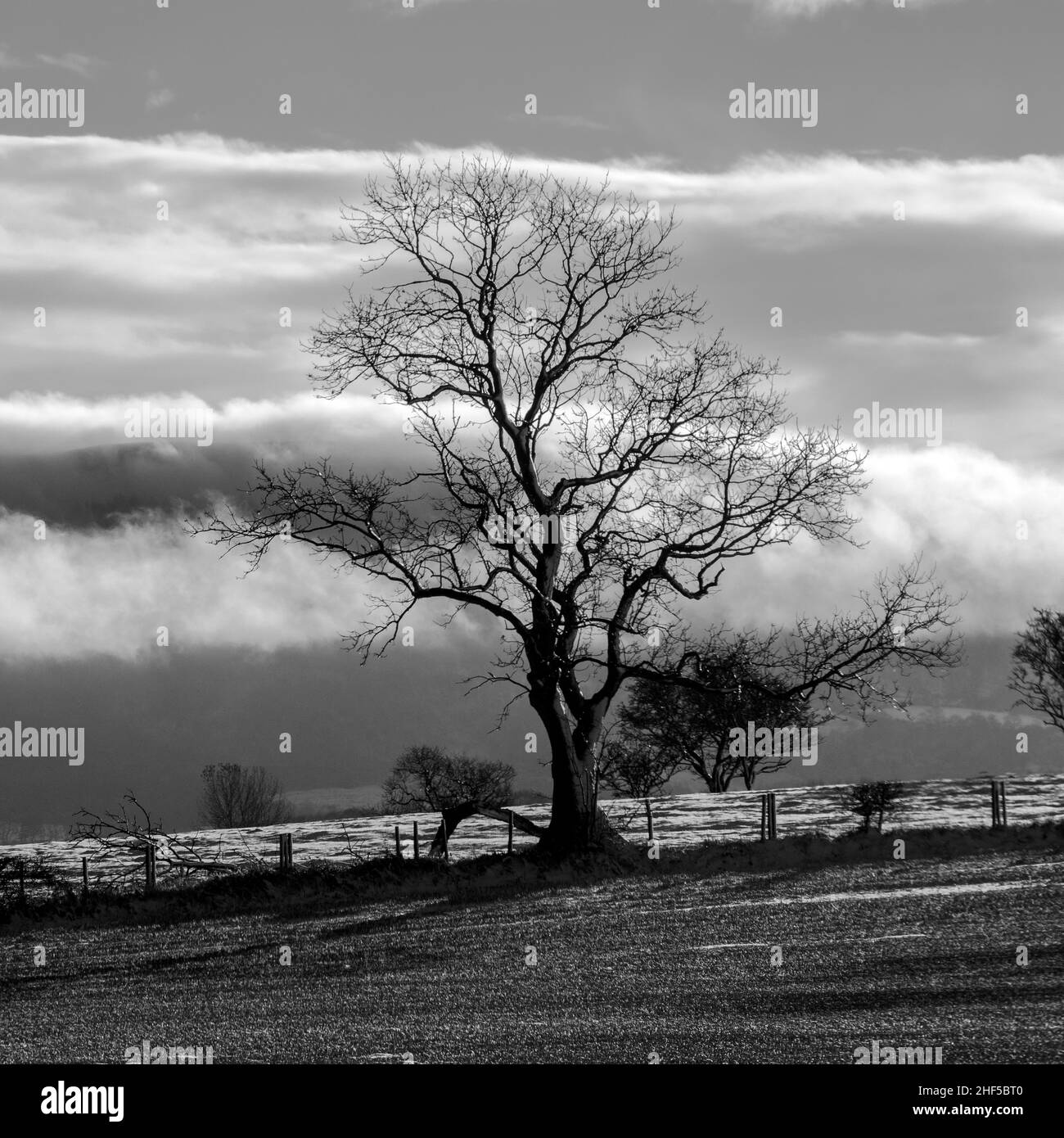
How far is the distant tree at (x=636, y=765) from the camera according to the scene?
2894 inches

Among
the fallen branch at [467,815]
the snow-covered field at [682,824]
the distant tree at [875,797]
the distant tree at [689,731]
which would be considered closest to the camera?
the fallen branch at [467,815]

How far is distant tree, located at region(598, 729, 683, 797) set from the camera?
73500mm

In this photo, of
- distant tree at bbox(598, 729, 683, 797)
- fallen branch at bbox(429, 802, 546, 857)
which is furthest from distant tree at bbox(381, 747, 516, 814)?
fallen branch at bbox(429, 802, 546, 857)

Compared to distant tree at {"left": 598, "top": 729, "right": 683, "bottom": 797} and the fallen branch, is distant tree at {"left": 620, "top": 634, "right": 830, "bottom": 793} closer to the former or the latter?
distant tree at {"left": 598, "top": 729, "right": 683, "bottom": 797}

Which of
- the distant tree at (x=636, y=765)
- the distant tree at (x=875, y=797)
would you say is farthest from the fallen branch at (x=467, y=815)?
the distant tree at (x=636, y=765)

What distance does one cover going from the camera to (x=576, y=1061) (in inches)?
348

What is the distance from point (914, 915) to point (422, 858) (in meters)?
11.8

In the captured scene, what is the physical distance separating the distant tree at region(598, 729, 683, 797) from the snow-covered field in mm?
9071

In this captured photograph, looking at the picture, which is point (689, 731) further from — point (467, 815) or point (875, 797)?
point (467, 815)

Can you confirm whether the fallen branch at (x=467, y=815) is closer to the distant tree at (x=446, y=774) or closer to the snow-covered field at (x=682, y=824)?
the snow-covered field at (x=682, y=824)

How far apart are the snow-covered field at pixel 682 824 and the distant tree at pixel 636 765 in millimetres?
9071

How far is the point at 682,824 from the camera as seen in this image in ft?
152

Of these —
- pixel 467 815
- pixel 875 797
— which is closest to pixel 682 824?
pixel 875 797
